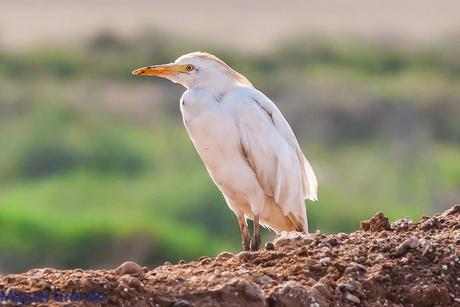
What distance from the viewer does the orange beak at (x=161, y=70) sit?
35.3ft

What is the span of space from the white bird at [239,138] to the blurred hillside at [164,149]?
1008 centimetres

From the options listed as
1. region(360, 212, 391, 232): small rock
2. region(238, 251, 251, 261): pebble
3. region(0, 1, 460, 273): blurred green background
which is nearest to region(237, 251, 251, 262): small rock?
region(238, 251, 251, 261): pebble

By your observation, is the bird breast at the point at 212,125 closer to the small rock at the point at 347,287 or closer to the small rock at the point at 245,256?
the small rock at the point at 245,256

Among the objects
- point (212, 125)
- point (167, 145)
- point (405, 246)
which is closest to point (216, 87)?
point (212, 125)

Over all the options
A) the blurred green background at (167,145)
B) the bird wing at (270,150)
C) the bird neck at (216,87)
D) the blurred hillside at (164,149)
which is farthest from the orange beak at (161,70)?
the blurred hillside at (164,149)

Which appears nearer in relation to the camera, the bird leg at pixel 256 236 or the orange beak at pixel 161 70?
the orange beak at pixel 161 70

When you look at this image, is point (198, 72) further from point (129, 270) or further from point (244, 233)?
point (129, 270)

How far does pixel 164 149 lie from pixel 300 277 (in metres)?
19.1

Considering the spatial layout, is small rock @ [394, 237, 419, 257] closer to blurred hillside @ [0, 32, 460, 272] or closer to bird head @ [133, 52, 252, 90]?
bird head @ [133, 52, 252, 90]

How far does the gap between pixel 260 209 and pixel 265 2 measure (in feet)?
149

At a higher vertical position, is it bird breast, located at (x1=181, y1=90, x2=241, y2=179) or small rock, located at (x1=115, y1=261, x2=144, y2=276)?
bird breast, located at (x1=181, y1=90, x2=241, y2=179)

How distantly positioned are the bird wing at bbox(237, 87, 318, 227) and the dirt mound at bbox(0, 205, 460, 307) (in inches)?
62.1

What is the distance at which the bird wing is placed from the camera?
430 inches

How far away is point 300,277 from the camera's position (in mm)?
8625
